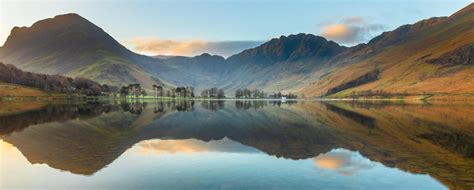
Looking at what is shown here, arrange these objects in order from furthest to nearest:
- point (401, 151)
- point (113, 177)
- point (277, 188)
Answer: point (401, 151)
point (113, 177)
point (277, 188)

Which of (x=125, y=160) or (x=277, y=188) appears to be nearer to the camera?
(x=277, y=188)

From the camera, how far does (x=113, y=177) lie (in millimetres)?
27047

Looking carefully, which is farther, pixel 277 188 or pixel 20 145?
pixel 20 145

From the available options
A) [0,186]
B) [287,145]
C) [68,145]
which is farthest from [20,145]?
[287,145]

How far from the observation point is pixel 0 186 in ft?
80.3

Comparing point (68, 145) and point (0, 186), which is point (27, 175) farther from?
point (68, 145)

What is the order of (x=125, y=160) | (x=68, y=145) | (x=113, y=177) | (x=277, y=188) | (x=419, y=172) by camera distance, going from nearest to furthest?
1. (x=277, y=188)
2. (x=113, y=177)
3. (x=419, y=172)
4. (x=125, y=160)
5. (x=68, y=145)

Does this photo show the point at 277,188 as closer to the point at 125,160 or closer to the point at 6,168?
the point at 125,160

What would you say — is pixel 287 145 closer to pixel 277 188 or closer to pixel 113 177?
pixel 277 188

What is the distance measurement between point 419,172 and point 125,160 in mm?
25258

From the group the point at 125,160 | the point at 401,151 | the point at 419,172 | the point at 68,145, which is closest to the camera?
the point at 419,172

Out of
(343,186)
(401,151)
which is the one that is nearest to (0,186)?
(343,186)

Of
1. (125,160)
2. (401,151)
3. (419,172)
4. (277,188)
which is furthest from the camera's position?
(401,151)

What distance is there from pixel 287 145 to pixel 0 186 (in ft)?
96.6
